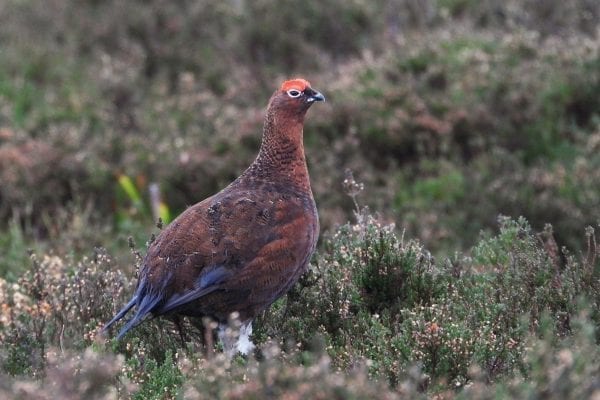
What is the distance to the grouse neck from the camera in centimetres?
462

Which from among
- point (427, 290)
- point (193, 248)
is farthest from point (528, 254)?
point (193, 248)

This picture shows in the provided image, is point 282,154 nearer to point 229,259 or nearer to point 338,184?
point 229,259

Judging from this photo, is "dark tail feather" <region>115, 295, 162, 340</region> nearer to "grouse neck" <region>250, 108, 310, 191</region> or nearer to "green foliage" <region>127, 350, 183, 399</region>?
"green foliage" <region>127, 350, 183, 399</region>

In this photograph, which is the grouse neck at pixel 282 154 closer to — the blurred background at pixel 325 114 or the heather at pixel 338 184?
the heather at pixel 338 184

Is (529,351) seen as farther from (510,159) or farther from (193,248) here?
(510,159)

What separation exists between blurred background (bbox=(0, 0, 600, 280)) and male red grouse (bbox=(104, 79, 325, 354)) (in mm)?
2066

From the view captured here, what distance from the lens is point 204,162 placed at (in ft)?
27.6

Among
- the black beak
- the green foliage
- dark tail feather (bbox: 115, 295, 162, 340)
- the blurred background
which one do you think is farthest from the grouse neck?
the blurred background

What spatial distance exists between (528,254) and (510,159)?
3.43 m

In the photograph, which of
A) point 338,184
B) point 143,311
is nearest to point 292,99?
point 143,311

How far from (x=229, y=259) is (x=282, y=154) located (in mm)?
701

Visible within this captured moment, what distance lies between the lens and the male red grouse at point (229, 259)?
13.7 ft

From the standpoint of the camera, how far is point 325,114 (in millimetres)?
8625

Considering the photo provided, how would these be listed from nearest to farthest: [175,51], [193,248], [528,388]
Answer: [528,388], [193,248], [175,51]
